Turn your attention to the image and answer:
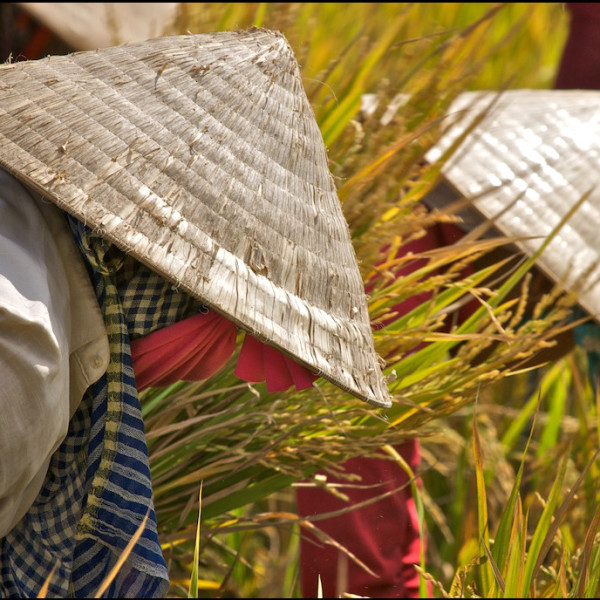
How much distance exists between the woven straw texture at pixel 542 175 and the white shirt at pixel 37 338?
2.56 ft

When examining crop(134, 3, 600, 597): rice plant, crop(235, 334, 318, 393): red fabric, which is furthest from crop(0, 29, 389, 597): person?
crop(134, 3, 600, 597): rice plant

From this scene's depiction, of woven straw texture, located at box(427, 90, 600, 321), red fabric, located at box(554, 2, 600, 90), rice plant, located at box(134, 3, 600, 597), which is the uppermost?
red fabric, located at box(554, 2, 600, 90)

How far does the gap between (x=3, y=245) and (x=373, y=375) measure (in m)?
0.38

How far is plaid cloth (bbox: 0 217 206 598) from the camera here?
2.82 feet

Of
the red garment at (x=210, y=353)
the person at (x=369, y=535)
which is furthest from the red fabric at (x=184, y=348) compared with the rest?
the person at (x=369, y=535)

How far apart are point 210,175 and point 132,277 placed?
14 centimetres

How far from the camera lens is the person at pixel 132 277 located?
30.2 inches

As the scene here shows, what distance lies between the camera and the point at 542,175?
5.26ft

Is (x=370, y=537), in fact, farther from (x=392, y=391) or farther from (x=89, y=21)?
(x=89, y=21)

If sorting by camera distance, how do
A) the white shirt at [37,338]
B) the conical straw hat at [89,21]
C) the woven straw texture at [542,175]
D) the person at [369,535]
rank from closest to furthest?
the white shirt at [37,338] → the person at [369,535] → the woven straw texture at [542,175] → the conical straw hat at [89,21]

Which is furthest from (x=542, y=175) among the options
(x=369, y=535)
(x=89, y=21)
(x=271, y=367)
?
(x=89, y=21)

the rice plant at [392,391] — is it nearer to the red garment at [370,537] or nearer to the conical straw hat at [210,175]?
the red garment at [370,537]

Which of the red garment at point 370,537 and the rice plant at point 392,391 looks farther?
the red garment at point 370,537

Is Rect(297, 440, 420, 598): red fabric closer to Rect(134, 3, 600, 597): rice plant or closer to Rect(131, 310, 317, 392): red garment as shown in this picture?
Rect(134, 3, 600, 597): rice plant
